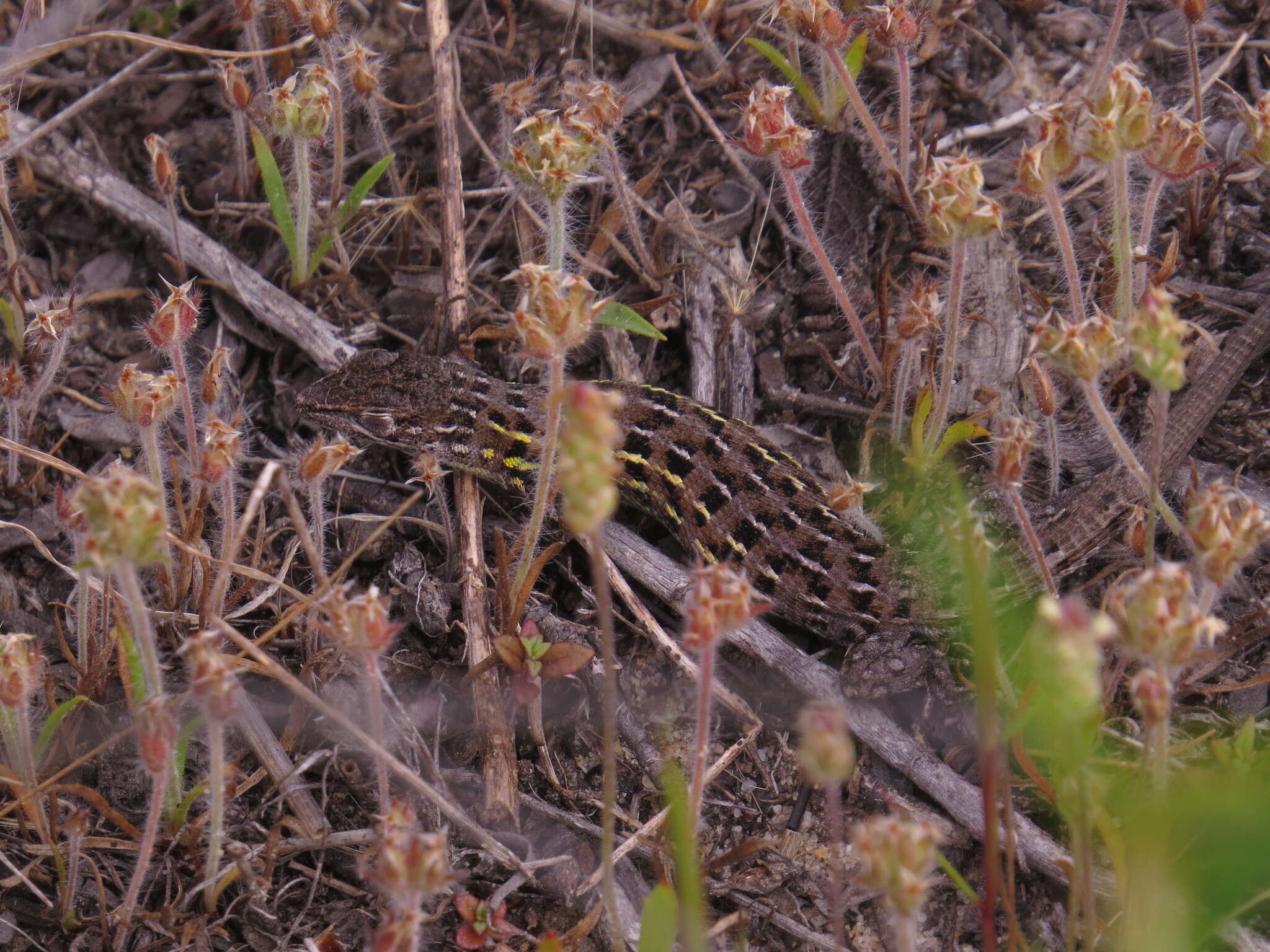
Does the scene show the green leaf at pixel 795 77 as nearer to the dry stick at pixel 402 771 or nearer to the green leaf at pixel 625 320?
the green leaf at pixel 625 320

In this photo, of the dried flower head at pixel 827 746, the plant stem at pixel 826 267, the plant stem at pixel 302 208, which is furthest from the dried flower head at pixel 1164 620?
the plant stem at pixel 302 208

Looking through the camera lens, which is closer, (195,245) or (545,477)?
(545,477)

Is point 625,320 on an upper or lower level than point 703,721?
upper

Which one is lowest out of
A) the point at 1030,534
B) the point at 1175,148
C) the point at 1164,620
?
the point at 1030,534

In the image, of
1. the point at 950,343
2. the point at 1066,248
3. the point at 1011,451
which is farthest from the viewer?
the point at 950,343

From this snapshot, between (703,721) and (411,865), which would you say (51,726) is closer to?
(411,865)

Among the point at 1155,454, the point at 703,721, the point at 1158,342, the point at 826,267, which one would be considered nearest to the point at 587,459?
the point at 703,721

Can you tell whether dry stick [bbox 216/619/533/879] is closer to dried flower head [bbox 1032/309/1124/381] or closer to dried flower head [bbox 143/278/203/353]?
dried flower head [bbox 143/278/203/353]

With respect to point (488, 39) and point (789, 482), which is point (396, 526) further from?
point (488, 39)
